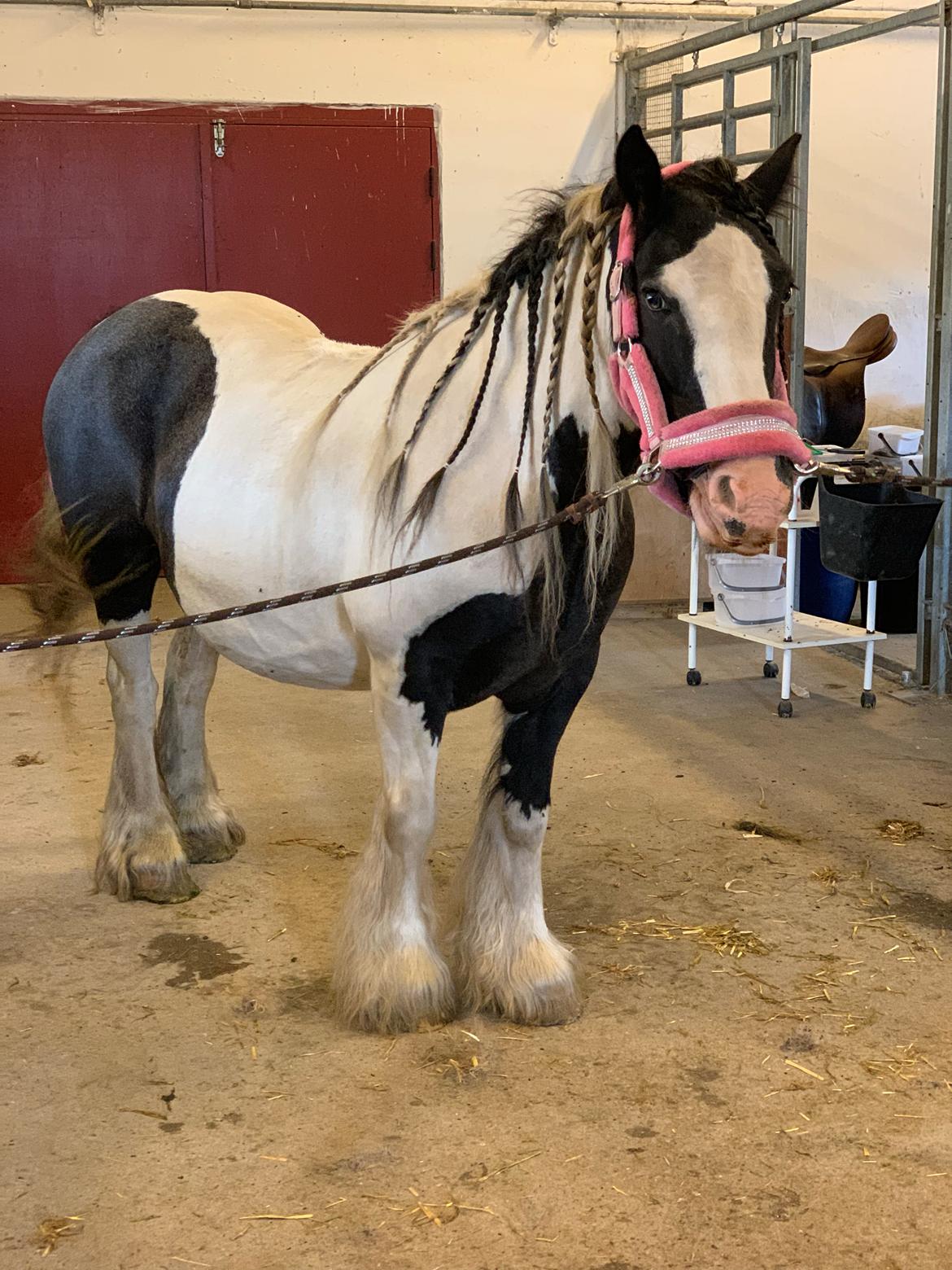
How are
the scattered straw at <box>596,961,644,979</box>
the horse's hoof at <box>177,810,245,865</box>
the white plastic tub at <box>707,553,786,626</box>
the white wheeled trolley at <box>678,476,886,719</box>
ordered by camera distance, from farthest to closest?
the white plastic tub at <box>707,553,786,626</box> < the white wheeled trolley at <box>678,476,886,719</box> < the horse's hoof at <box>177,810,245,865</box> < the scattered straw at <box>596,961,644,979</box>

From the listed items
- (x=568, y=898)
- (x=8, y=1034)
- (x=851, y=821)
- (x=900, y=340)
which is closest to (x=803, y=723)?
(x=851, y=821)

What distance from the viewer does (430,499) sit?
1.84 m

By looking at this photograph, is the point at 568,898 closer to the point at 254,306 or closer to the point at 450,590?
the point at 450,590

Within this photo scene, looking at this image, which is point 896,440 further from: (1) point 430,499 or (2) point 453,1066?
(2) point 453,1066

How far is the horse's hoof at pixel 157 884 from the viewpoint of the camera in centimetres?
260

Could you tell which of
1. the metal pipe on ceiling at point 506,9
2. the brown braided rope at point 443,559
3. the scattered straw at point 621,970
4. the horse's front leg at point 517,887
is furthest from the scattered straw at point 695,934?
the metal pipe on ceiling at point 506,9

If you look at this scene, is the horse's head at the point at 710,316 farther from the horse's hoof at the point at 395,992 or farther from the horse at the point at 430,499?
the horse's hoof at the point at 395,992

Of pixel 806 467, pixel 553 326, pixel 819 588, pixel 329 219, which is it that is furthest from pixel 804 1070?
pixel 329 219

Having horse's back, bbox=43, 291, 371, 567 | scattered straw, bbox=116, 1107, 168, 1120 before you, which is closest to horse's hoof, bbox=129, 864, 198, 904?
horse's back, bbox=43, 291, 371, 567

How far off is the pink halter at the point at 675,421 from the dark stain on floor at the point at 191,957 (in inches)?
49.3

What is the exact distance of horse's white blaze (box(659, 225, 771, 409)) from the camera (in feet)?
5.08

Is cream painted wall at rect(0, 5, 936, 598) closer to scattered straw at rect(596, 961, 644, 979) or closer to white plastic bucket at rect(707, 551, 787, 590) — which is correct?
white plastic bucket at rect(707, 551, 787, 590)

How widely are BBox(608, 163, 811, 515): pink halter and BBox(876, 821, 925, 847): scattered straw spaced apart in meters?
1.58

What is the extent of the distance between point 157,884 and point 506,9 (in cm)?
477
